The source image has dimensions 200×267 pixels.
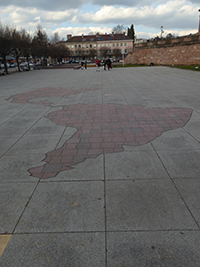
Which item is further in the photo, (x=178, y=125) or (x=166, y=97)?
(x=166, y=97)

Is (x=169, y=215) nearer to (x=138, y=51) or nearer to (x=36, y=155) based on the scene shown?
(x=36, y=155)

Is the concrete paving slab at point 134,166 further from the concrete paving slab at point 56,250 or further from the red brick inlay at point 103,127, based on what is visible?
the concrete paving slab at point 56,250

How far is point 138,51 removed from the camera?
45531 mm

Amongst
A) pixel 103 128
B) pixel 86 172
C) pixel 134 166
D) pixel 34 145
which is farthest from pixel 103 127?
pixel 86 172

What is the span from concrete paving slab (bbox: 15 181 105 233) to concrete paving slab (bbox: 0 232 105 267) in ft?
0.37

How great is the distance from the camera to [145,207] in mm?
3053

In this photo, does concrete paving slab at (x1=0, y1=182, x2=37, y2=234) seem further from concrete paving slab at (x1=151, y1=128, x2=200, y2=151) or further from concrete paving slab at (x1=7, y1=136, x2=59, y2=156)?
concrete paving slab at (x1=151, y1=128, x2=200, y2=151)

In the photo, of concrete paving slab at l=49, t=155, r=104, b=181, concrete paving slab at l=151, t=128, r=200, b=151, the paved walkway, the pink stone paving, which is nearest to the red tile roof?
the pink stone paving

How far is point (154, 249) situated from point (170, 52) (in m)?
40.2

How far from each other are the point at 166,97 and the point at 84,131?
6122 millimetres

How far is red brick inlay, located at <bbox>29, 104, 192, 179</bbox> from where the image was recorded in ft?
15.1

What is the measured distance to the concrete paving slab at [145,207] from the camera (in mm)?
2728

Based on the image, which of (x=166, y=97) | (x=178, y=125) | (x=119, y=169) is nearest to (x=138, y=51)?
(x=166, y=97)

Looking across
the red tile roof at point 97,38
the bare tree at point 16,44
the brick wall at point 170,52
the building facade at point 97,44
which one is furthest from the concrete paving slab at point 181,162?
the red tile roof at point 97,38
